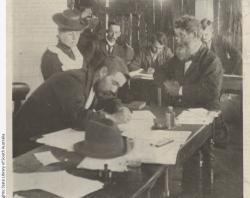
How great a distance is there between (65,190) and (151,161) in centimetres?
16

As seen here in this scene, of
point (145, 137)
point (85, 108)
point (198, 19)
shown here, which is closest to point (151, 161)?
point (145, 137)

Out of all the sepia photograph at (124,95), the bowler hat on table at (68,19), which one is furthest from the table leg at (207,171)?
the bowler hat on table at (68,19)

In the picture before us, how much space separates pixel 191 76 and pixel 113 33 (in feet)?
0.51

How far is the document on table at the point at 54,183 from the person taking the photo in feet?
2.31

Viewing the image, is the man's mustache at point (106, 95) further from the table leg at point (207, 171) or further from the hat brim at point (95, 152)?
the table leg at point (207, 171)

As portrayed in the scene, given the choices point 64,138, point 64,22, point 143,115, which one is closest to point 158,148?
point 143,115

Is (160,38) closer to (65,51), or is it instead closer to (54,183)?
(65,51)

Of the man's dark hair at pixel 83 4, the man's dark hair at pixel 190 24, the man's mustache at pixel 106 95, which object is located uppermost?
the man's dark hair at pixel 83 4

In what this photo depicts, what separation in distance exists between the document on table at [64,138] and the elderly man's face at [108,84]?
3.1 inches

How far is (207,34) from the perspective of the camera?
71cm

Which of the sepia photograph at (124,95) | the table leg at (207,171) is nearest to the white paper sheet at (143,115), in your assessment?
the sepia photograph at (124,95)

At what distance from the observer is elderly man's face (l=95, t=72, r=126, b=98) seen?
718mm

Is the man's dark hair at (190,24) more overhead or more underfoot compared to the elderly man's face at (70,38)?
more overhead

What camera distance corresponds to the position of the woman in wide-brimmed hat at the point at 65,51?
28.2 inches
